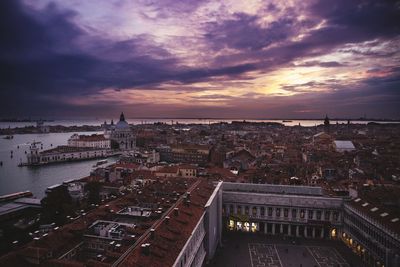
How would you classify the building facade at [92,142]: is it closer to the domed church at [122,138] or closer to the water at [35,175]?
the domed church at [122,138]

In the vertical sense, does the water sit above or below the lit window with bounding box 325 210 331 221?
below

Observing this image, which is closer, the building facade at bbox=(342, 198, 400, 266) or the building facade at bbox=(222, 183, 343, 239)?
the building facade at bbox=(342, 198, 400, 266)

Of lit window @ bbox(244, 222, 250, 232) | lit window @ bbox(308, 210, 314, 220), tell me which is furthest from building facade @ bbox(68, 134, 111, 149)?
lit window @ bbox(308, 210, 314, 220)

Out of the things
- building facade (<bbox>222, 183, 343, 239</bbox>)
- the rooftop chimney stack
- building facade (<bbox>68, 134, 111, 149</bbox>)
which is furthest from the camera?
building facade (<bbox>68, 134, 111, 149</bbox>)

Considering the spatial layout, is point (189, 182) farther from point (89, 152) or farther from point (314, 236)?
point (89, 152)

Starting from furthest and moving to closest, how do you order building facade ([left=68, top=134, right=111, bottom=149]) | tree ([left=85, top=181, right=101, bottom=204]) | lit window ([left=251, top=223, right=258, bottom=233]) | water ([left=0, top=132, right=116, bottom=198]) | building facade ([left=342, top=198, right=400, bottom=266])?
building facade ([left=68, top=134, right=111, bottom=149])
water ([left=0, top=132, right=116, bottom=198])
tree ([left=85, top=181, right=101, bottom=204])
lit window ([left=251, top=223, right=258, bottom=233])
building facade ([left=342, top=198, right=400, bottom=266])

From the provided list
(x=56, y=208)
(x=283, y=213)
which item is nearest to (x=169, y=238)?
(x=56, y=208)

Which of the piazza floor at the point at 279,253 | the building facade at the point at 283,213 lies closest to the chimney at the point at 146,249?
the piazza floor at the point at 279,253

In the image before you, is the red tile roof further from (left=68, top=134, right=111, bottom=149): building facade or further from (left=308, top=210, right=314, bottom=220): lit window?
(left=68, top=134, right=111, bottom=149): building facade

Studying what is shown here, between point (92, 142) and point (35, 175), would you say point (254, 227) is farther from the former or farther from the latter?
point (92, 142)

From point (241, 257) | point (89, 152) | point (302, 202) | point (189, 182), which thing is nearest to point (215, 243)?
point (241, 257)
